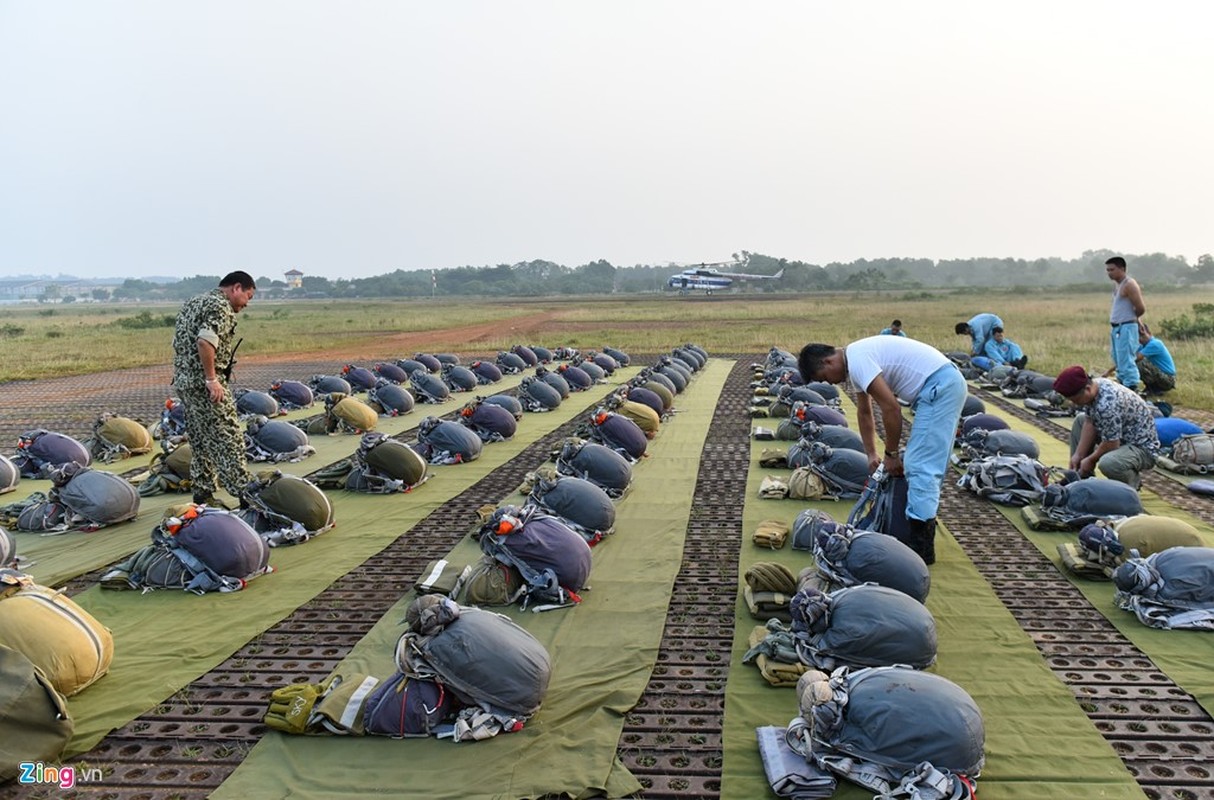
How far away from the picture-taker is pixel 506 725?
16.5 ft

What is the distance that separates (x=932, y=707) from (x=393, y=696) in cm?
313

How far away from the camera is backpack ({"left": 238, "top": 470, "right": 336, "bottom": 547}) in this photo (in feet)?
28.6

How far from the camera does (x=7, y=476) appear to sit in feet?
37.3

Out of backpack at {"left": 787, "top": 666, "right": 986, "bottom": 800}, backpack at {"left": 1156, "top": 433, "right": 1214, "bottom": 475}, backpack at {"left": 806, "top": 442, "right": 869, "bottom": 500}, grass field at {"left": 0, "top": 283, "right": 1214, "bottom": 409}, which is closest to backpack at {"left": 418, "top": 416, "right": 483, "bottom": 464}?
backpack at {"left": 806, "top": 442, "right": 869, "bottom": 500}

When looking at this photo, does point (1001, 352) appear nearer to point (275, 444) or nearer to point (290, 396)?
point (290, 396)

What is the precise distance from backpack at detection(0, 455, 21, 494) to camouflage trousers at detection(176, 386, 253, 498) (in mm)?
4352

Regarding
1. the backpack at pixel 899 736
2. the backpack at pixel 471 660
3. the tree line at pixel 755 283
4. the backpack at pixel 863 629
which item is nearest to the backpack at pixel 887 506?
the backpack at pixel 863 629

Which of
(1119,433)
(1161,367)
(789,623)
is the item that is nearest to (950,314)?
(1161,367)

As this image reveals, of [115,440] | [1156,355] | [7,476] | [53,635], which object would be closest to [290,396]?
[115,440]

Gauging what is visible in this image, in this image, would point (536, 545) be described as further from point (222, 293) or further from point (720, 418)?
Answer: point (720, 418)

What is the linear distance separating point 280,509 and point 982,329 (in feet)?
63.4

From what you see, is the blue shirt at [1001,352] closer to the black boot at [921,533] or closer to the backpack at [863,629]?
the black boot at [921,533]

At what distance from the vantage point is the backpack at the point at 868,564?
6.23m

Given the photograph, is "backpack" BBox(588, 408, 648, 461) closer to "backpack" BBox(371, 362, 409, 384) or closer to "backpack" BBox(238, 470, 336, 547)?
"backpack" BBox(238, 470, 336, 547)
